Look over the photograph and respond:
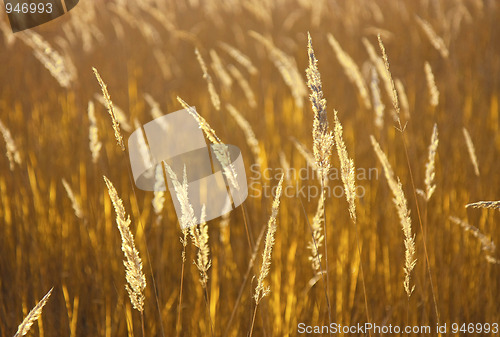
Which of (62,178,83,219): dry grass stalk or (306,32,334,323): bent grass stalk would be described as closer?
(306,32,334,323): bent grass stalk

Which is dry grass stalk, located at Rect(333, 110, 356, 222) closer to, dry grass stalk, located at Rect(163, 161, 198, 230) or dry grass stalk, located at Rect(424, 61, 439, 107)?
dry grass stalk, located at Rect(163, 161, 198, 230)

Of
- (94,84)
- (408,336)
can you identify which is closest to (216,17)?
(94,84)

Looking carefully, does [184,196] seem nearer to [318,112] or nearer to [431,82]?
[318,112]

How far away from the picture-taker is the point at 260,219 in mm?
1461

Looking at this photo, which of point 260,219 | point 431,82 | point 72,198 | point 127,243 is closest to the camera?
point 127,243

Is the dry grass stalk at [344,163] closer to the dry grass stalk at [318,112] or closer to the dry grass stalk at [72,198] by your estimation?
the dry grass stalk at [318,112]

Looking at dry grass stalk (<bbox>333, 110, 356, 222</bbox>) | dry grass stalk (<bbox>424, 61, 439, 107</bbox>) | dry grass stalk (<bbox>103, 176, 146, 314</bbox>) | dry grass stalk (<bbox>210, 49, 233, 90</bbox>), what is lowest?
dry grass stalk (<bbox>103, 176, 146, 314</bbox>)

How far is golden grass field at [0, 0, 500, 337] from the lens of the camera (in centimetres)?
107

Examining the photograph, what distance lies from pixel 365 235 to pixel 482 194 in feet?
1.46

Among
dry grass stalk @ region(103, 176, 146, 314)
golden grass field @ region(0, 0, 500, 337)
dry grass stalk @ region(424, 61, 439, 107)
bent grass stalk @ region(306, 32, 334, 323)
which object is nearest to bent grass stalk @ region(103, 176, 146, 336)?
dry grass stalk @ region(103, 176, 146, 314)

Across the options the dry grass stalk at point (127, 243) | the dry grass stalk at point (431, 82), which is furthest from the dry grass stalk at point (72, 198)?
the dry grass stalk at point (431, 82)

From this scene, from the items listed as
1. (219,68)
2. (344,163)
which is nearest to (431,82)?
(219,68)

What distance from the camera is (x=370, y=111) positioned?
2246mm

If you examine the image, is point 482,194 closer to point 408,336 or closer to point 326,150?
point 408,336
